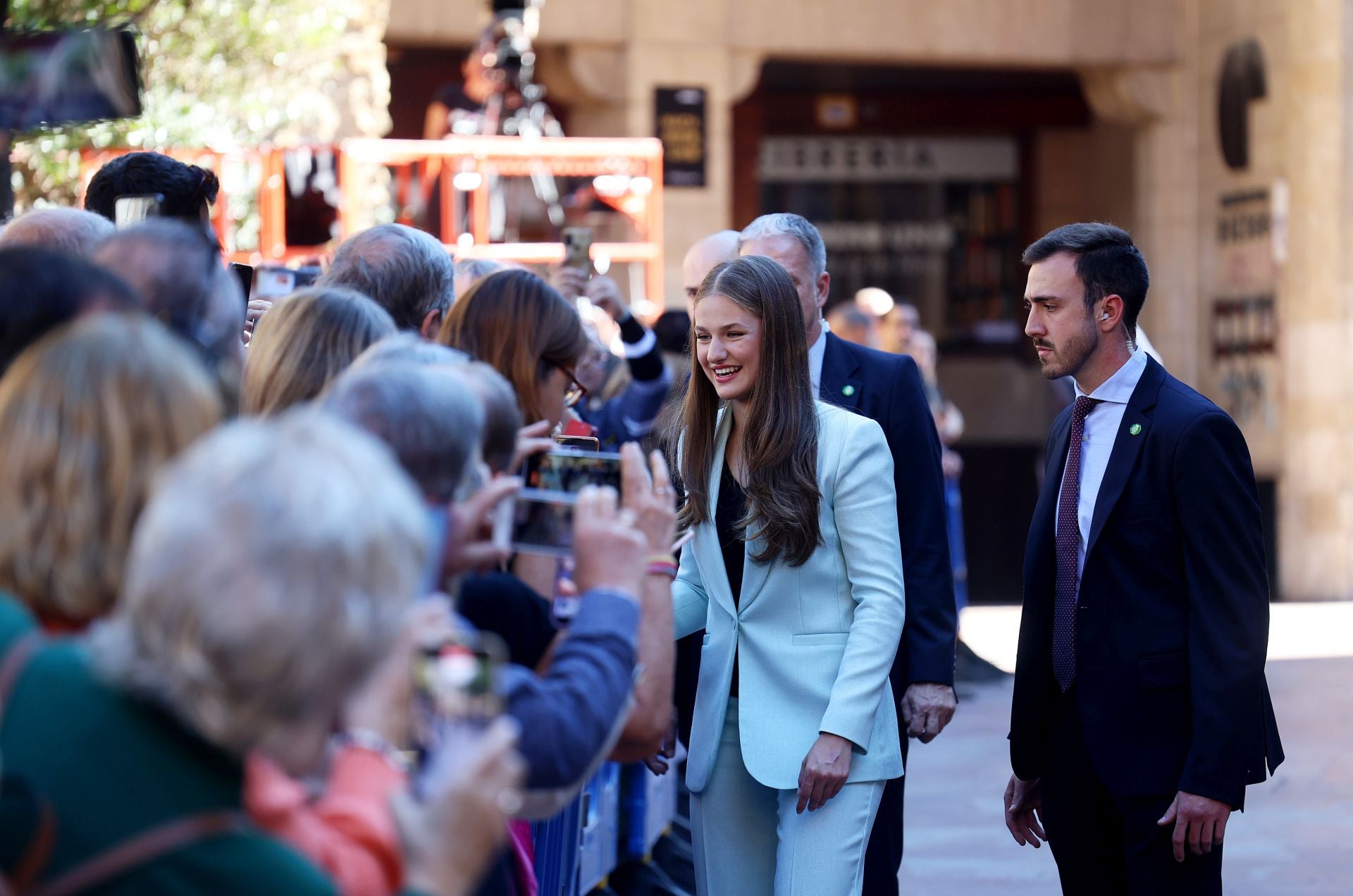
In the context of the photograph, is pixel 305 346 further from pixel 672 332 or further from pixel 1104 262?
pixel 672 332

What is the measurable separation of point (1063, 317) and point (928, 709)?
0.96 meters

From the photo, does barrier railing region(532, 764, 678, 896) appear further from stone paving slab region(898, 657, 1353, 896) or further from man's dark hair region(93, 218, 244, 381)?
man's dark hair region(93, 218, 244, 381)

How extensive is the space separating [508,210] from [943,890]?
7891mm

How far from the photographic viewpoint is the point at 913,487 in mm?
4207

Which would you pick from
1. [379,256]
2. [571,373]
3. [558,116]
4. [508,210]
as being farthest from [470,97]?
[571,373]

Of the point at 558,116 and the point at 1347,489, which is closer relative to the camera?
the point at 1347,489

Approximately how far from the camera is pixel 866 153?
55.8 feet

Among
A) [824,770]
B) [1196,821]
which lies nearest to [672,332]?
[824,770]

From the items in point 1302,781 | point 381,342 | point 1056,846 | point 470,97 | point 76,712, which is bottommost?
point 1302,781

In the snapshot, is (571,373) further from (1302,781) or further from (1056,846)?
(1302,781)

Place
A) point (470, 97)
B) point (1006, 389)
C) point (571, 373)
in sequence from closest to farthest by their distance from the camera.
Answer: point (571, 373) < point (470, 97) < point (1006, 389)

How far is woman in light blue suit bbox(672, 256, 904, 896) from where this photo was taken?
344 cm

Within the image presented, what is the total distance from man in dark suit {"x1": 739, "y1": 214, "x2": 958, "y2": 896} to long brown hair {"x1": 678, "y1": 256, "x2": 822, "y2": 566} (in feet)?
0.92

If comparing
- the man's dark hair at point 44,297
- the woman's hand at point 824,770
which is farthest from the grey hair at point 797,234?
the man's dark hair at point 44,297
